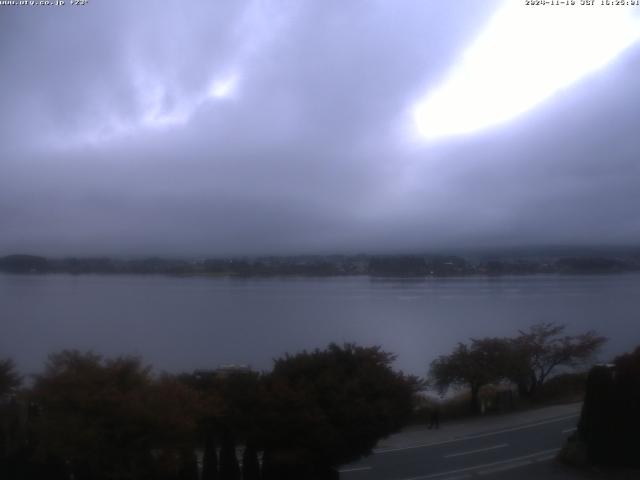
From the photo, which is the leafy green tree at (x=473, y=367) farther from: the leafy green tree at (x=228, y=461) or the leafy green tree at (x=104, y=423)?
the leafy green tree at (x=104, y=423)

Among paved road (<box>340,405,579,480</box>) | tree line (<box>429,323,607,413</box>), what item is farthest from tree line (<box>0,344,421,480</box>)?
tree line (<box>429,323,607,413</box>)

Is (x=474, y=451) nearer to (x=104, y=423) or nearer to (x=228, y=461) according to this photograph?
(x=228, y=461)

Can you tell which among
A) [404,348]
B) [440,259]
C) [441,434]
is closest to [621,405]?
[441,434]

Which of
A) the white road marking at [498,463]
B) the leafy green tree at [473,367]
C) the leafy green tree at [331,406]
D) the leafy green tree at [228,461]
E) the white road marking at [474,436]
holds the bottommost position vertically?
the white road marking at [474,436]

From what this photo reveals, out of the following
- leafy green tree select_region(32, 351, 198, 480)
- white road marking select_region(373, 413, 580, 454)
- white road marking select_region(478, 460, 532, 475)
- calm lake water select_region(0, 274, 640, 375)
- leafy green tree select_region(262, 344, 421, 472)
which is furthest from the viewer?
calm lake water select_region(0, 274, 640, 375)

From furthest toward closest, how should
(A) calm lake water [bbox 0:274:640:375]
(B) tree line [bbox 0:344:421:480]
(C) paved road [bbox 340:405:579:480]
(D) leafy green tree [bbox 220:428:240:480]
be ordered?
(A) calm lake water [bbox 0:274:640:375] < (C) paved road [bbox 340:405:579:480] < (D) leafy green tree [bbox 220:428:240:480] < (B) tree line [bbox 0:344:421:480]

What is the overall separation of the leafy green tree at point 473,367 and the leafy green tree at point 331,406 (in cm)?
1495

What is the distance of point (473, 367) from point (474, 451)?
431 inches

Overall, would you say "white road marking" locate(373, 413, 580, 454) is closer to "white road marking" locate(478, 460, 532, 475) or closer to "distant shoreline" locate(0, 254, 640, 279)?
"white road marking" locate(478, 460, 532, 475)

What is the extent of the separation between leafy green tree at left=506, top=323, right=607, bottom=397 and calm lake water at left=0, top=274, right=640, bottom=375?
173 centimetres

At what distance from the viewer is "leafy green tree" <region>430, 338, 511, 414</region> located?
103 ft

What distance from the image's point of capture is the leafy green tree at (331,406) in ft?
48.6

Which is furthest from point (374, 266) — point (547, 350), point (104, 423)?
point (104, 423)

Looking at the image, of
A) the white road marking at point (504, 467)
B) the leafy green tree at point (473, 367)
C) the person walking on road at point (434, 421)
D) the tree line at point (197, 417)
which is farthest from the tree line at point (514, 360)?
the tree line at point (197, 417)
